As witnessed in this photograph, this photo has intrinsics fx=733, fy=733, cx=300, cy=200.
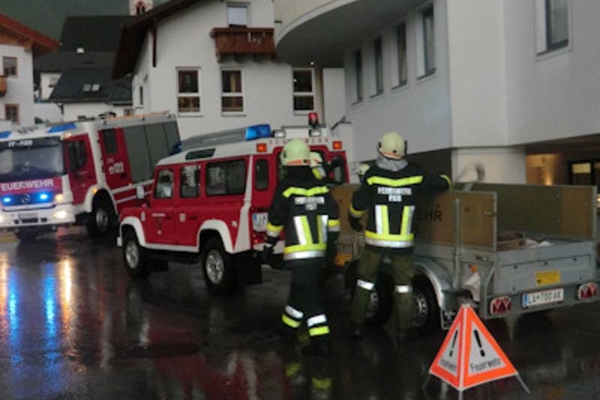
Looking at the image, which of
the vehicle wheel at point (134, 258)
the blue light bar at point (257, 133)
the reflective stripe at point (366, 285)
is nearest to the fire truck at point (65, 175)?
the vehicle wheel at point (134, 258)

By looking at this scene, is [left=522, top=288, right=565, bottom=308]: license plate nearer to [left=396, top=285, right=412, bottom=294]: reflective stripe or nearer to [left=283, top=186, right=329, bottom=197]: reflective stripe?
[left=396, top=285, right=412, bottom=294]: reflective stripe

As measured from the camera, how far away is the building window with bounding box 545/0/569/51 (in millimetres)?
12258

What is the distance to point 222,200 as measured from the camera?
10430 millimetres

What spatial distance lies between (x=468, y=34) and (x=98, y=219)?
10350mm

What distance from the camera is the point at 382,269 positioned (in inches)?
309

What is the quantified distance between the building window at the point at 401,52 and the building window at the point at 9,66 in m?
40.4

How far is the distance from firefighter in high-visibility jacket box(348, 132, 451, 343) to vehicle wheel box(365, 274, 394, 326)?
1.84 ft

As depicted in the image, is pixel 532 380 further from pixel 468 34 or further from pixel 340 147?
pixel 468 34

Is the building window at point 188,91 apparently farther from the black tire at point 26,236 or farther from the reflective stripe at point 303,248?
the reflective stripe at point 303,248

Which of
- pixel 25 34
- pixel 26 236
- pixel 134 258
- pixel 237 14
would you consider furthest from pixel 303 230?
pixel 25 34

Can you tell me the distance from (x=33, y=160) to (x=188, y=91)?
11.2 meters

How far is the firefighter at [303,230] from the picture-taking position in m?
6.96

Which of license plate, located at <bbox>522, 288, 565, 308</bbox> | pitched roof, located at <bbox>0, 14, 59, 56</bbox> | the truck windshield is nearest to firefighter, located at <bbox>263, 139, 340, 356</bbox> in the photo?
license plate, located at <bbox>522, 288, 565, 308</bbox>

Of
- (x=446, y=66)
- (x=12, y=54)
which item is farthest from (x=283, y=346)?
(x=12, y=54)
